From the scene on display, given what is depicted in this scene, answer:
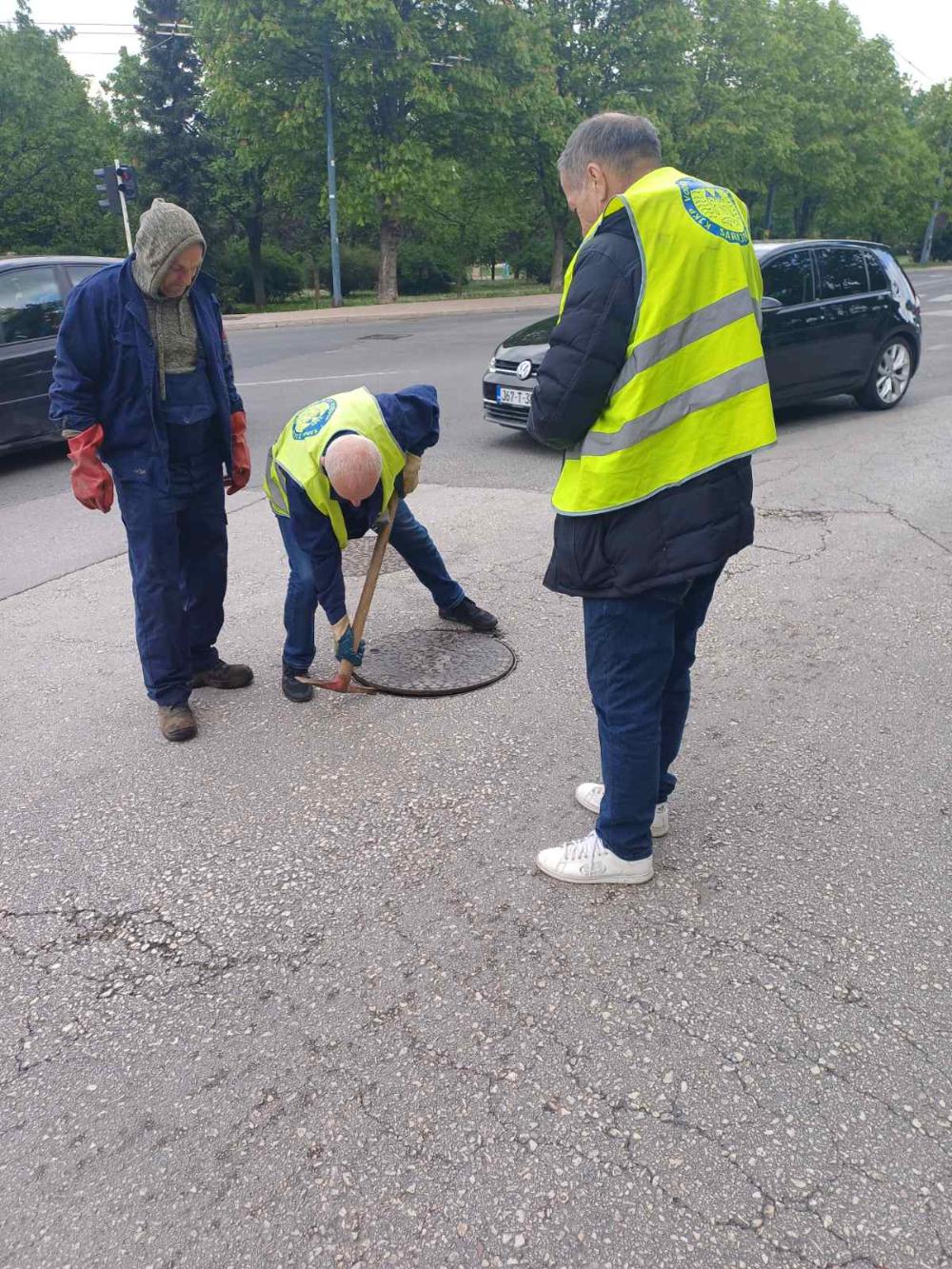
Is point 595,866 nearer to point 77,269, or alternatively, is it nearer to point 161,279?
point 161,279

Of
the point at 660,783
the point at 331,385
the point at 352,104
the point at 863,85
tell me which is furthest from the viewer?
the point at 863,85

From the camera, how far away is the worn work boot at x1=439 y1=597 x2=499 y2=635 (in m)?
4.53

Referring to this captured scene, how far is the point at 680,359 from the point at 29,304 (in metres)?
7.58

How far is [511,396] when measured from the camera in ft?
27.2

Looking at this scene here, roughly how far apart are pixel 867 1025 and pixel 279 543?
4.62 meters

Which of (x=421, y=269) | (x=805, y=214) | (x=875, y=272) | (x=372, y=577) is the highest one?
(x=805, y=214)

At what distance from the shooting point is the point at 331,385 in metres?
12.2

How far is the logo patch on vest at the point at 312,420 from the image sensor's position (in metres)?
3.52

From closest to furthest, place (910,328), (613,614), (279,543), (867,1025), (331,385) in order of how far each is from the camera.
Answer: (867,1025), (613,614), (279,543), (910,328), (331,385)

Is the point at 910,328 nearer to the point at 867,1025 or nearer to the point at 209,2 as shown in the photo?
the point at 867,1025

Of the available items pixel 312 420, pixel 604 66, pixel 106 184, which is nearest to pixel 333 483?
pixel 312 420

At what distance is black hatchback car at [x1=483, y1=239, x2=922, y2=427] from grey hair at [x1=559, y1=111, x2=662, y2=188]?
5.67m

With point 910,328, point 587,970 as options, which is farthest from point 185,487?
point 910,328

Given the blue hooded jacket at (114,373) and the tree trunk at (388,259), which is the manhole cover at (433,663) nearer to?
the blue hooded jacket at (114,373)
